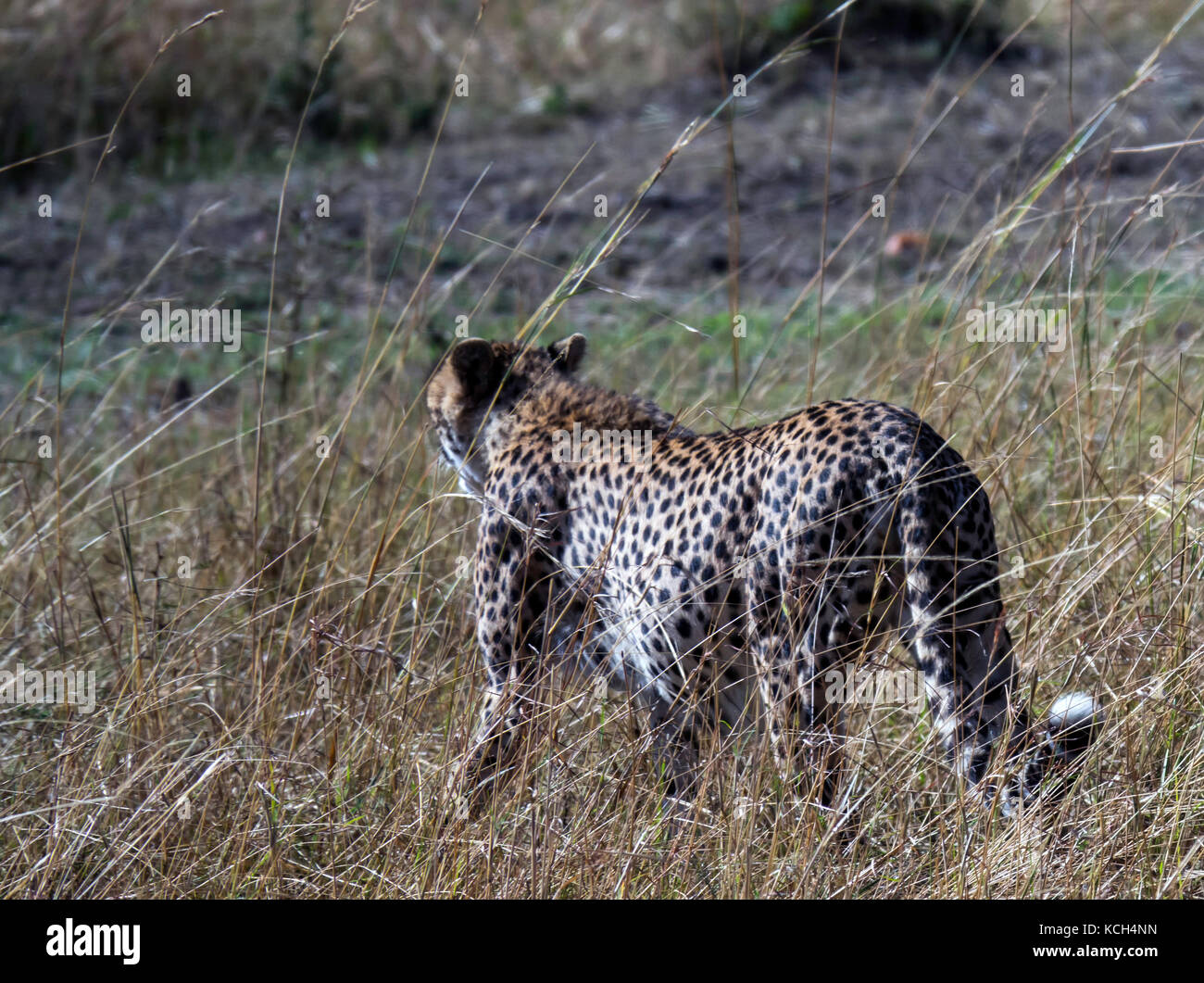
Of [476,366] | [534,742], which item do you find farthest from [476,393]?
[534,742]

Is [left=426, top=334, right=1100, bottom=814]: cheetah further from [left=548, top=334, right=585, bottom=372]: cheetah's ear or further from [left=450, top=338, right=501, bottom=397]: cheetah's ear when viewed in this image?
[left=548, top=334, right=585, bottom=372]: cheetah's ear

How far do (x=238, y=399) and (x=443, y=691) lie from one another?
11.6 feet

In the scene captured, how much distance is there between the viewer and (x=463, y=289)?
310 inches

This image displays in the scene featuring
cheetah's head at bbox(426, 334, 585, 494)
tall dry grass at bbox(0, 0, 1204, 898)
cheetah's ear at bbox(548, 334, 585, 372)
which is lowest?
tall dry grass at bbox(0, 0, 1204, 898)

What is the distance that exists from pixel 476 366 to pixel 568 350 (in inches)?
13.9

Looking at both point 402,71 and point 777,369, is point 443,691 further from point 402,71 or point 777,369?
point 402,71

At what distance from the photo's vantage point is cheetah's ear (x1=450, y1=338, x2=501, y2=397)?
13.0 feet

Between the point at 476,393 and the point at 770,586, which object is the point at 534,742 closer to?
the point at 770,586

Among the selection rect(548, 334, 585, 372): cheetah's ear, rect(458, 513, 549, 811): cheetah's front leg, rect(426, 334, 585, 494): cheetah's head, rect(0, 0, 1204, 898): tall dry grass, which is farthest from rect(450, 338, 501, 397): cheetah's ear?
rect(458, 513, 549, 811): cheetah's front leg

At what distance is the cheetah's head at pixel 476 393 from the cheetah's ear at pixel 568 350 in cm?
3

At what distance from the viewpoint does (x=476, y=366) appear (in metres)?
4.08

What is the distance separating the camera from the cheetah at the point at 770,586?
297cm

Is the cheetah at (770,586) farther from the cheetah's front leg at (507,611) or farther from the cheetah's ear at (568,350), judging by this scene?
the cheetah's ear at (568,350)
